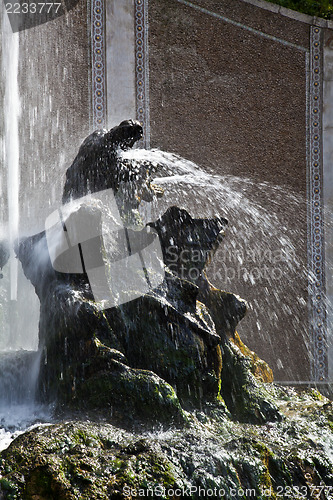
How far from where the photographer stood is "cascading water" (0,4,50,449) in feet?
7.61

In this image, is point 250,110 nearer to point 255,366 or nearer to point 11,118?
point 11,118

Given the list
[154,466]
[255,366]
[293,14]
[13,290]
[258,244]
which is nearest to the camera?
[154,466]

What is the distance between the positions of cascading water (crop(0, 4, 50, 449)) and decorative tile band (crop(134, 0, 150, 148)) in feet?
3.63

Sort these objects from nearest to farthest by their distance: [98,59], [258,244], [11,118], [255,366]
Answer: [255,366]
[11,118]
[98,59]
[258,244]

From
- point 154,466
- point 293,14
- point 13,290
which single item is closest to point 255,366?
point 154,466

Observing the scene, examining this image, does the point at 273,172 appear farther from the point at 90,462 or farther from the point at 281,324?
the point at 90,462

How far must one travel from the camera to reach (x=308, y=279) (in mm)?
5695

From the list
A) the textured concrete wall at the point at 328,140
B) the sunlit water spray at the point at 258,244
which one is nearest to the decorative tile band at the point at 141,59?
the sunlit water spray at the point at 258,244

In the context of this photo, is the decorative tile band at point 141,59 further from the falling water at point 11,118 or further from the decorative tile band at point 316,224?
the decorative tile band at point 316,224

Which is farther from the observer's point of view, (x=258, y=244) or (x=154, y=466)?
(x=258, y=244)

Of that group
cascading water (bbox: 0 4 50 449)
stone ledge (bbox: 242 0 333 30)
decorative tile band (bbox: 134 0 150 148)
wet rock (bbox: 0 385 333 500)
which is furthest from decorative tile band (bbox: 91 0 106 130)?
wet rock (bbox: 0 385 333 500)

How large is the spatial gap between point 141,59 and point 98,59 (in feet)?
1.35

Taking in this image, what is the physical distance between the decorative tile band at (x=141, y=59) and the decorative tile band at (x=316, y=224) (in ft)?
5.44

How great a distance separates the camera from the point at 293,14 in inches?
224
